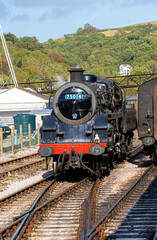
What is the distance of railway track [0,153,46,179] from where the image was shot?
1327 cm

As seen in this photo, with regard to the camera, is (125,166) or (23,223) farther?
(125,166)

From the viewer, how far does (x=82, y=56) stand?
146 m

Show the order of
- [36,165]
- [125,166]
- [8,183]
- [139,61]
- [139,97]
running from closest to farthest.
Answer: [8,183] < [139,97] < [125,166] < [36,165] < [139,61]

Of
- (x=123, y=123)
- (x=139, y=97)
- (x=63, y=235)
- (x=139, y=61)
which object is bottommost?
(x=63, y=235)

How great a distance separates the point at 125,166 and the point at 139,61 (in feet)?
416

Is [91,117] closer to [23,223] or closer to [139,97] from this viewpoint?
[139,97]

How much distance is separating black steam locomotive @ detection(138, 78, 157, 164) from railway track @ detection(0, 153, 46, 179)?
191 inches

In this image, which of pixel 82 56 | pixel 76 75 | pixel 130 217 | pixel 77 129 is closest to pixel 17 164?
pixel 77 129

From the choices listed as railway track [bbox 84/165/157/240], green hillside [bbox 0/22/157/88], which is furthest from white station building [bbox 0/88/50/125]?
green hillside [bbox 0/22/157/88]

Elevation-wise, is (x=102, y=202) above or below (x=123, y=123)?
below

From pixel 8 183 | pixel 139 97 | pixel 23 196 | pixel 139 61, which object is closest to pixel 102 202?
pixel 23 196

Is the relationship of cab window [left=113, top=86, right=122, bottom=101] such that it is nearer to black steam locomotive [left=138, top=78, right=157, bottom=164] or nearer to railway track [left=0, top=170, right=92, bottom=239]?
black steam locomotive [left=138, top=78, right=157, bottom=164]

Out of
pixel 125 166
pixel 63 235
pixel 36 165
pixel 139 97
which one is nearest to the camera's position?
pixel 63 235

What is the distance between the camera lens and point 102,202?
8484 millimetres
